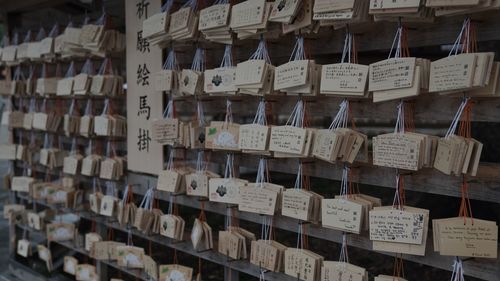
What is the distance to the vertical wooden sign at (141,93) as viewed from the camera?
344cm

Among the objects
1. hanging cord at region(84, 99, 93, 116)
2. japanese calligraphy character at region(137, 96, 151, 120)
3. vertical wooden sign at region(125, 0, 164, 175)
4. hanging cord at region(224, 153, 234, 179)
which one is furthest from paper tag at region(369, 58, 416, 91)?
hanging cord at region(84, 99, 93, 116)

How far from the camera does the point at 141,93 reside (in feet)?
11.6

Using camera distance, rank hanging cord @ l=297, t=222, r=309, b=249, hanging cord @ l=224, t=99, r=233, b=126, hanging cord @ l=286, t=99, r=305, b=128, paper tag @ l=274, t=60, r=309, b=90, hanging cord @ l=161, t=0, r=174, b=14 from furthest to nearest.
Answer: hanging cord @ l=161, t=0, r=174, b=14 → hanging cord @ l=224, t=99, r=233, b=126 → hanging cord @ l=297, t=222, r=309, b=249 → hanging cord @ l=286, t=99, r=305, b=128 → paper tag @ l=274, t=60, r=309, b=90

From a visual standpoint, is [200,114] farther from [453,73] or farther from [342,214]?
[453,73]

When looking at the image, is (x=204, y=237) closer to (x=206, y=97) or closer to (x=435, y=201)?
(x=206, y=97)

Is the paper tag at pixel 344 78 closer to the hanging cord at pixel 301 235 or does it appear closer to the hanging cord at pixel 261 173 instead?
the hanging cord at pixel 261 173

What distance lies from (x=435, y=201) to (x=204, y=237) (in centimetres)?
313

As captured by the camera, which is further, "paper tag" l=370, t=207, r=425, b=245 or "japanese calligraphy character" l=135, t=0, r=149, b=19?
"japanese calligraphy character" l=135, t=0, r=149, b=19

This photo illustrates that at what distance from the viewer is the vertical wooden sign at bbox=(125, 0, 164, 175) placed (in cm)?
344

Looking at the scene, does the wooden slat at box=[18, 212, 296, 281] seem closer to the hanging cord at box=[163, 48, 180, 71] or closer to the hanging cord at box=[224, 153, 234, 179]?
the hanging cord at box=[224, 153, 234, 179]

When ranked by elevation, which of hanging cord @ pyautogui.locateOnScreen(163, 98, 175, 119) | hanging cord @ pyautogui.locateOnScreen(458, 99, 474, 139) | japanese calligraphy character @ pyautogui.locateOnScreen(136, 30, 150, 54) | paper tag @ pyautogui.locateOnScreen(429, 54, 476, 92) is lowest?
hanging cord @ pyautogui.locateOnScreen(458, 99, 474, 139)

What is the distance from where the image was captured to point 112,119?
3682mm

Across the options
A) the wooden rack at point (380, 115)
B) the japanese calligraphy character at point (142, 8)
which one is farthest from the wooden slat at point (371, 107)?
the japanese calligraphy character at point (142, 8)

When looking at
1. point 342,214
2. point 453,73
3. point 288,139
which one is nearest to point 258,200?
point 288,139
